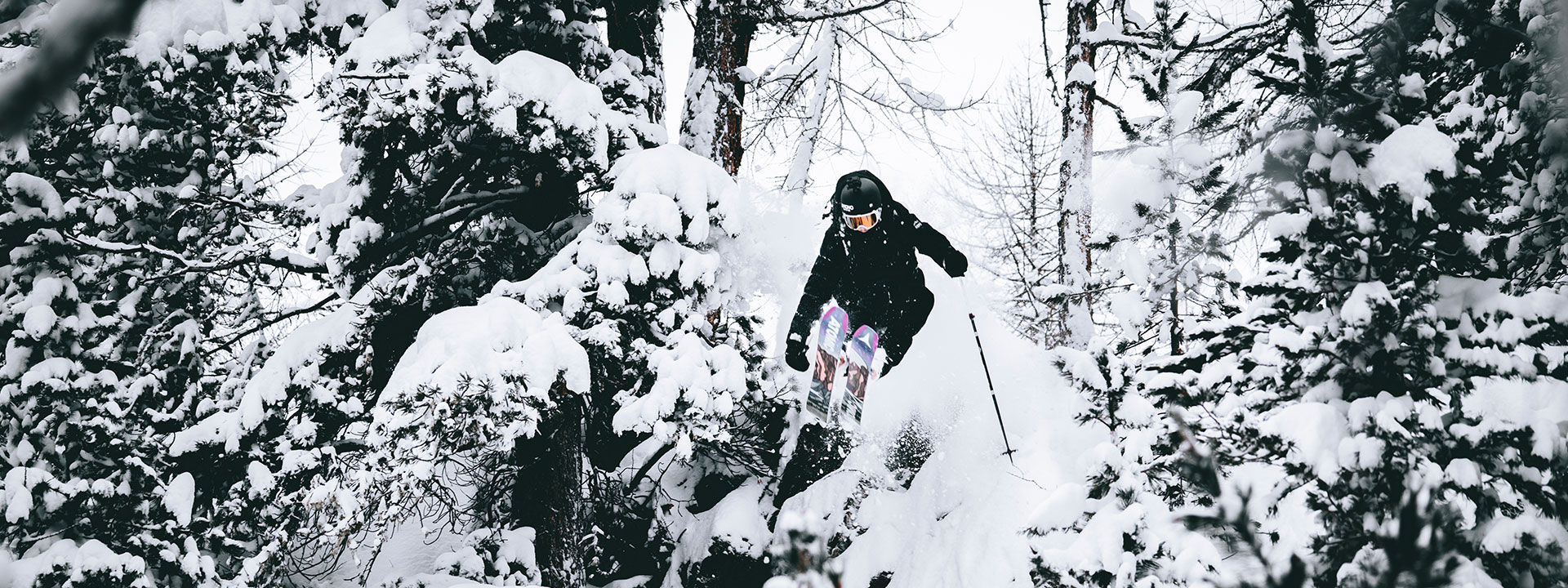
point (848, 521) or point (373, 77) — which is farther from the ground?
point (373, 77)

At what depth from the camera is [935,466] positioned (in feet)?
20.6

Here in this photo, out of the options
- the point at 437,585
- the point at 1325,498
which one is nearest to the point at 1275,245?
the point at 1325,498

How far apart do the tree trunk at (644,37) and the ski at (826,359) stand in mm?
2505

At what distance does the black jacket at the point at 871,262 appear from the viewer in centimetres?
625

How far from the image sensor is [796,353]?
6250mm

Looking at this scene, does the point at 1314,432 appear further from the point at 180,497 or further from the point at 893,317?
the point at 180,497

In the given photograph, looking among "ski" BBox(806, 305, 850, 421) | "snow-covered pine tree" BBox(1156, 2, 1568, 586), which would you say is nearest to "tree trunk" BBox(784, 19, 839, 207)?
"ski" BBox(806, 305, 850, 421)

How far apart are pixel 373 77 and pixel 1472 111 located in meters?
6.27

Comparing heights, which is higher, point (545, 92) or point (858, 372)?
point (545, 92)

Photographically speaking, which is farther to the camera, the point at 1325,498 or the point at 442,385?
the point at 442,385

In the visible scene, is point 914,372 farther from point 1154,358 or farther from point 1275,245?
point 1275,245

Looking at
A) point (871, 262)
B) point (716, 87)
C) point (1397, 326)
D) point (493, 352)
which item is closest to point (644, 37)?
point (716, 87)

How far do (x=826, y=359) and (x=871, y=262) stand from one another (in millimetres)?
893

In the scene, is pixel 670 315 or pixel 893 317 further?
pixel 893 317
